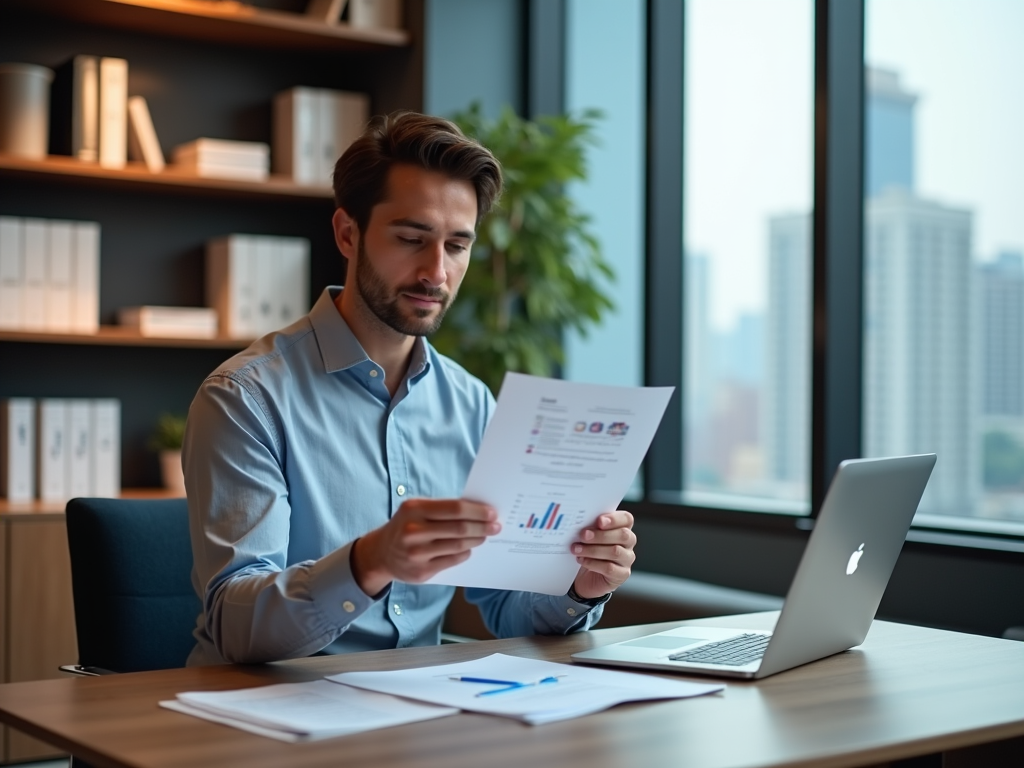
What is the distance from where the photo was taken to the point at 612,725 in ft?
4.38

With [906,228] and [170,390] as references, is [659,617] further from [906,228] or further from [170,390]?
[170,390]

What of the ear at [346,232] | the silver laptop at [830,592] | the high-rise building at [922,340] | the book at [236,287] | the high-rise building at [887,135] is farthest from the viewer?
the book at [236,287]

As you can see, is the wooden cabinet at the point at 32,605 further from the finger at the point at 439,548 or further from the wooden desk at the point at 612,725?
the finger at the point at 439,548

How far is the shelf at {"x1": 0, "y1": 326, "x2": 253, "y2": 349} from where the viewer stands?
142 inches

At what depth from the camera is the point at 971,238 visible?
311cm

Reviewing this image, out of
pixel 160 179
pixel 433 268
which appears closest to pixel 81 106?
pixel 160 179

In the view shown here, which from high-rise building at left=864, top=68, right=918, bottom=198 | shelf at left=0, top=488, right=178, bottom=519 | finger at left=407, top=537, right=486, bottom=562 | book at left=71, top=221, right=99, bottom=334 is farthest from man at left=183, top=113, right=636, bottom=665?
book at left=71, top=221, right=99, bottom=334

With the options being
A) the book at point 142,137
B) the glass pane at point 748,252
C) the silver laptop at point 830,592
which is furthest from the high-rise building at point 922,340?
the book at point 142,137

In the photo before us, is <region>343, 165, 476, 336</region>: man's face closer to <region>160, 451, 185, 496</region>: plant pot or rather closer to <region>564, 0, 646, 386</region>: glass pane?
<region>160, 451, 185, 496</region>: plant pot

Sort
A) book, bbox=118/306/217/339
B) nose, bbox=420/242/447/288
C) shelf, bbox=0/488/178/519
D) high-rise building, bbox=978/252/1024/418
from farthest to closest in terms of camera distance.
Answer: book, bbox=118/306/217/339 < shelf, bbox=0/488/178/519 < high-rise building, bbox=978/252/1024/418 < nose, bbox=420/242/447/288

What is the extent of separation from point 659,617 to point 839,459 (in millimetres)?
692

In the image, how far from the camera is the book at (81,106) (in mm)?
3703

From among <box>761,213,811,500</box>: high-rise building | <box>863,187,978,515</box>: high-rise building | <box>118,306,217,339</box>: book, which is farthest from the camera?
<box>118,306,217,339</box>: book

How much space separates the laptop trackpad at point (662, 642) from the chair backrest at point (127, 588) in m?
0.81
